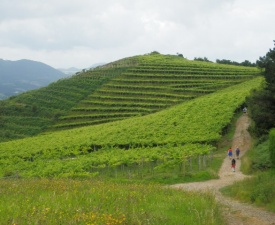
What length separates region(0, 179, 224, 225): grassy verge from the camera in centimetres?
902

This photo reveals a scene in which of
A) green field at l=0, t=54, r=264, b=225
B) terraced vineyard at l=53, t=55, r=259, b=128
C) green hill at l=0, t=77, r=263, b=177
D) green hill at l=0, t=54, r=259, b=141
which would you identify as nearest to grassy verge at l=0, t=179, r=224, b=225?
green field at l=0, t=54, r=264, b=225

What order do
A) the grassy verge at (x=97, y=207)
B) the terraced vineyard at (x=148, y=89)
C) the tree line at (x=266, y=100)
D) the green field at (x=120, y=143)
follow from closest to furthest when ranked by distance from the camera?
the grassy verge at (x=97, y=207), the green field at (x=120, y=143), the tree line at (x=266, y=100), the terraced vineyard at (x=148, y=89)

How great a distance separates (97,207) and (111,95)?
74.3 m

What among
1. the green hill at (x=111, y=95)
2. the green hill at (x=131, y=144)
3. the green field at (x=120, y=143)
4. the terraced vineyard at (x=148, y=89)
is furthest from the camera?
the green hill at (x=111, y=95)

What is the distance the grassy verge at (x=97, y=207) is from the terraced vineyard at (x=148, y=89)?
187 feet

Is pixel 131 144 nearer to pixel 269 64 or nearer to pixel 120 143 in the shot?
pixel 120 143

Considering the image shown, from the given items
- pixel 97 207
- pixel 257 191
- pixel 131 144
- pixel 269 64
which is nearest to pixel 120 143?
pixel 131 144

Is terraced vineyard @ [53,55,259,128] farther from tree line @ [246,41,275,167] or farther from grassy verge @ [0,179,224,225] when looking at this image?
grassy verge @ [0,179,224,225]

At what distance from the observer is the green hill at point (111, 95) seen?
7412 cm

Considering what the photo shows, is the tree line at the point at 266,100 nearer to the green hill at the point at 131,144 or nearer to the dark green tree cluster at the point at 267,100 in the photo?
the dark green tree cluster at the point at 267,100

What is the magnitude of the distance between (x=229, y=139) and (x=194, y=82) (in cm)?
3526

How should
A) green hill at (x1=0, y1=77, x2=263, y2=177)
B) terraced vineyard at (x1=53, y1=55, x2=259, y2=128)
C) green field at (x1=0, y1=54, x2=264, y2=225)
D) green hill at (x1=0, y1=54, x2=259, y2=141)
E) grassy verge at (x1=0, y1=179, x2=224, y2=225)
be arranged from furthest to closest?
green hill at (x1=0, y1=54, x2=259, y2=141), terraced vineyard at (x1=53, y1=55, x2=259, y2=128), green hill at (x1=0, y1=77, x2=263, y2=177), green field at (x1=0, y1=54, x2=264, y2=225), grassy verge at (x1=0, y1=179, x2=224, y2=225)

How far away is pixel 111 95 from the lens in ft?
277

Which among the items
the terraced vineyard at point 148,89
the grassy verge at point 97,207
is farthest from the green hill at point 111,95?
the grassy verge at point 97,207
